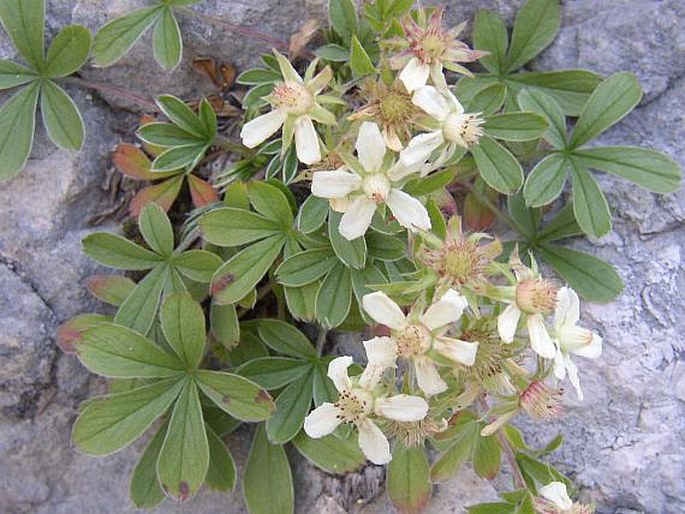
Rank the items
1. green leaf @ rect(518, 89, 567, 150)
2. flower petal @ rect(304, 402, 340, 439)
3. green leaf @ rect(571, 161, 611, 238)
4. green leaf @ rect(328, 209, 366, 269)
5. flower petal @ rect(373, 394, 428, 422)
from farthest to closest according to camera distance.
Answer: green leaf @ rect(518, 89, 567, 150)
green leaf @ rect(571, 161, 611, 238)
green leaf @ rect(328, 209, 366, 269)
flower petal @ rect(304, 402, 340, 439)
flower petal @ rect(373, 394, 428, 422)

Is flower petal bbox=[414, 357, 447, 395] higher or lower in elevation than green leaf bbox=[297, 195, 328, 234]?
lower

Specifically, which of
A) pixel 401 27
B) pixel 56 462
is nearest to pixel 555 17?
pixel 401 27

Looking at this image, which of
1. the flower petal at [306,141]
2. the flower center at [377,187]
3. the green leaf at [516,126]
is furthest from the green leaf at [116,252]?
the green leaf at [516,126]

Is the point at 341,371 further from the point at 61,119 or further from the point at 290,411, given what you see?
the point at 61,119

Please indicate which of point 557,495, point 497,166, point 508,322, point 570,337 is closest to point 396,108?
point 497,166

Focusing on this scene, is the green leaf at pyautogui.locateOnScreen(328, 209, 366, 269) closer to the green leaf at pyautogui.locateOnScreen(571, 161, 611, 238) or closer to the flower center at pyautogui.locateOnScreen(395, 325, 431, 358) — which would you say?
the flower center at pyautogui.locateOnScreen(395, 325, 431, 358)

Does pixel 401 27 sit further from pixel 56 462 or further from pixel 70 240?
pixel 56 462

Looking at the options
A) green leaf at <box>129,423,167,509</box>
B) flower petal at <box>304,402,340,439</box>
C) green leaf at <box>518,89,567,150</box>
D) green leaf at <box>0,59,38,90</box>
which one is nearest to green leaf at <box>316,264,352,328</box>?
flower petal at <box>304,402,340,439</box>

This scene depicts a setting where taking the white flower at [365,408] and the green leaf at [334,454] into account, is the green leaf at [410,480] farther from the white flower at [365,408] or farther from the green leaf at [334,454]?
the white flower at [365,408]
